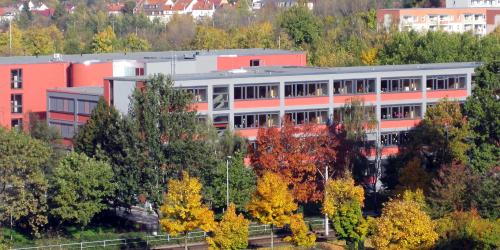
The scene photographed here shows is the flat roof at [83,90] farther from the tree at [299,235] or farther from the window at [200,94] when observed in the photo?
the tree at [299,235]

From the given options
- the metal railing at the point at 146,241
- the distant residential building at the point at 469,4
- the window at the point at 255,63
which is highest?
the distant residential building at the point at 469,4

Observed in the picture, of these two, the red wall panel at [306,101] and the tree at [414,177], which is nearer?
the tree at [414,177]

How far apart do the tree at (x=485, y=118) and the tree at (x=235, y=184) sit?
4.83 m

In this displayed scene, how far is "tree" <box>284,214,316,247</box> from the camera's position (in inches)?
1055

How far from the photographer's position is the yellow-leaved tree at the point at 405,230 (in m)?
24.5

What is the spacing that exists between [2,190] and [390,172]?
9.60m

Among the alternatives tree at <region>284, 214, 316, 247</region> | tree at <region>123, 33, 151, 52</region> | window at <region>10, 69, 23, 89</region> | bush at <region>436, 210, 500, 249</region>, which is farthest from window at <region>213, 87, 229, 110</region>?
tree at <region>123, 33, 151, 52</region>

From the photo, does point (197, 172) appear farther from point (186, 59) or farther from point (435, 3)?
point (435, 3)

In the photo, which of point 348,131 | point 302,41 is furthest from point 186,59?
point 302,41

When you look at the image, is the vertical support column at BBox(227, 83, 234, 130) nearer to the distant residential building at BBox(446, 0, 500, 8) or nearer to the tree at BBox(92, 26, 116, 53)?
the tree at BBox(92, 26, 116, 53)

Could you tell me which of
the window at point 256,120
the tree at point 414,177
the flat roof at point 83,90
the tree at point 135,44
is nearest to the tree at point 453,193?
the tree at point 414,177

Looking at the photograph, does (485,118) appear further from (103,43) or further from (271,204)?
(103,43)

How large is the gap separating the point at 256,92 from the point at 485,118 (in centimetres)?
625

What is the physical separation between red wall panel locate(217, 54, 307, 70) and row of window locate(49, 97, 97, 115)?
5.78m
